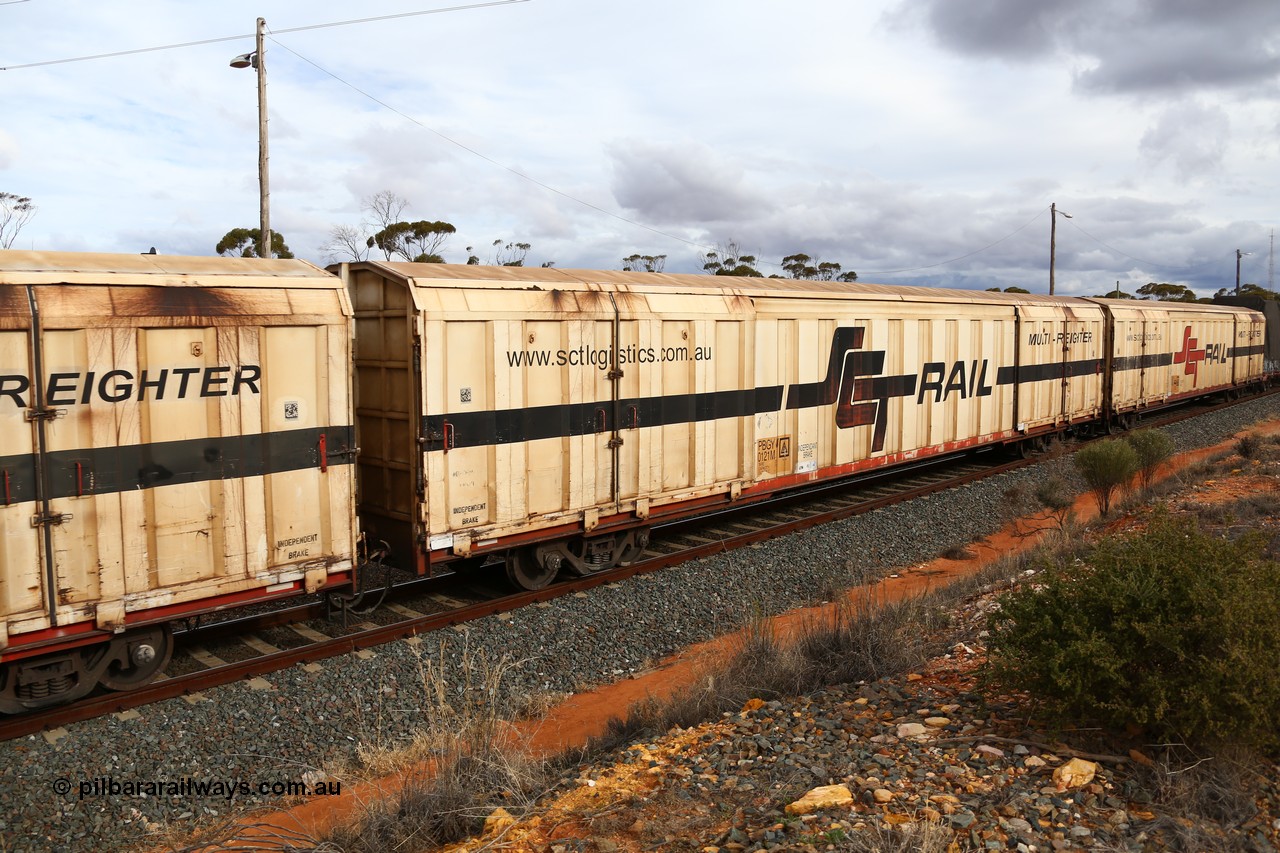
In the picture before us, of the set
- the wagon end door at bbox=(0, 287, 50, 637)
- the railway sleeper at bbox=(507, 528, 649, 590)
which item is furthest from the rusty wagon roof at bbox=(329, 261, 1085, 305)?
the wagon end door at bbox=(0, 287, 50, 637)

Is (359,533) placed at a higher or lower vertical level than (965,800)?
higher

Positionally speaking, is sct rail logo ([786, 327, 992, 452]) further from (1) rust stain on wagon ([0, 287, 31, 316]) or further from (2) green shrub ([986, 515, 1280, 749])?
(1) rust stain on wagon ([0, 287, 31, 316])

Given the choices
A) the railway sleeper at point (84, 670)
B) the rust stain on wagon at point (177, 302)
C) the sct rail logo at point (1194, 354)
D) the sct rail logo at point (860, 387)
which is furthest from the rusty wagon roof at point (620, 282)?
the sct rail logo at point (1194, 354)

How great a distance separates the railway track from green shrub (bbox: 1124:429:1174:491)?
435cm

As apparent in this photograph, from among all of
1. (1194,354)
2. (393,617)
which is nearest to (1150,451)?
(393,617)

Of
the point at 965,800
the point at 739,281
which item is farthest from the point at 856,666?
the point at 739,281

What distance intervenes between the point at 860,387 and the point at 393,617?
806 cm

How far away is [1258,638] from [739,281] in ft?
27.3

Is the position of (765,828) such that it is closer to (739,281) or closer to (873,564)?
(873,564)

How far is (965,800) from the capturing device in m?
4.38

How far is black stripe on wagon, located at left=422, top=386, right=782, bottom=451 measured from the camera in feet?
28.5

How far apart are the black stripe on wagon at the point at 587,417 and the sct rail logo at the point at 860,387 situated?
3.44ft

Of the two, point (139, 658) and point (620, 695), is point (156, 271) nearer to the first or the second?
point (139, 658)

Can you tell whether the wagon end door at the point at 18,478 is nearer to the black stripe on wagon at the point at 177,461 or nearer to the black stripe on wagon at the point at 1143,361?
the black stripe on wagon at the point at 177,461
